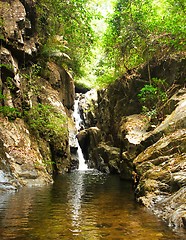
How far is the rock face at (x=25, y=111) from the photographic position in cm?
1270

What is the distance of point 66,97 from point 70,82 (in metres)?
1.47

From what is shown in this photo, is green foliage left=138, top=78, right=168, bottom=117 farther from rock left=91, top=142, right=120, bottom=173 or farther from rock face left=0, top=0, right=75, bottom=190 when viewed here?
rock face left=0, top=0, right=75, bottom=190

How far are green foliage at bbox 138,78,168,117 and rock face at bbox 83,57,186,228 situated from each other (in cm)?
53

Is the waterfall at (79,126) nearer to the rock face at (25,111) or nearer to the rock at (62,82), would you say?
the rock at (62,82)

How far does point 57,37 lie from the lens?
73.6ft

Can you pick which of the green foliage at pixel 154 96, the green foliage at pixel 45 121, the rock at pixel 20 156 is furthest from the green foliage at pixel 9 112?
the green foliage at pixel 154 96

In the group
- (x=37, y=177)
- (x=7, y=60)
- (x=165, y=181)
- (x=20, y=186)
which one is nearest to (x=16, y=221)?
(x=165, y=181)

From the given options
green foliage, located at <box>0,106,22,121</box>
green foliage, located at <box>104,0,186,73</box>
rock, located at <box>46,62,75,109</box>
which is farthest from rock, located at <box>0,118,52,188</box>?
green foliage, located at <box>104,0,186,73</box>

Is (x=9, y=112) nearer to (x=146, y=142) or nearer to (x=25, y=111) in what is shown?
(x=25, y=111)

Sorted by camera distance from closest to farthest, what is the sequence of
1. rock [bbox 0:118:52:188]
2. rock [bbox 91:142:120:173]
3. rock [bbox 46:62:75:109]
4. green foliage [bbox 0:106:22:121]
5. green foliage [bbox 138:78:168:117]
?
rock [bbox 0:118:52:188]
green foliage [bbox 0:106:22:121]
green foliage [bbox 138:78:168:117]
rock [bbox 91:142:120:173]
rock [bbox 46:62:75:109]

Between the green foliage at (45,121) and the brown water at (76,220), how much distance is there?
7.87m

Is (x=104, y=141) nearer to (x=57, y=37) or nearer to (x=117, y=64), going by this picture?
(x=117, y=64)

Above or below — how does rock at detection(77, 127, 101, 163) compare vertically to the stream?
above

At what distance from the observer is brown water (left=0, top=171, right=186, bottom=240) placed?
16.5 feet
